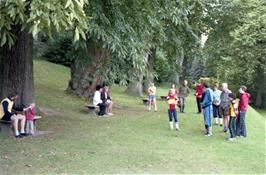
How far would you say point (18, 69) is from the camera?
14.5 metres

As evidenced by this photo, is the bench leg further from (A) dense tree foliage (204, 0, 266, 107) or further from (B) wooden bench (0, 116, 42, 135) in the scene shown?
(A) dense tree foliage (204, 0, 266, 107)

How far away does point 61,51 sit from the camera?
40.7 metres

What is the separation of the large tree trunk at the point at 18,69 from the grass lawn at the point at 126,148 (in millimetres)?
1422

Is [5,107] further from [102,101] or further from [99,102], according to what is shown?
[102,101]

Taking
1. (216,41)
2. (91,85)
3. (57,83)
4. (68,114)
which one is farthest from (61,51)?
(68,114)

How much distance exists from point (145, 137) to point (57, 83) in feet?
55.6

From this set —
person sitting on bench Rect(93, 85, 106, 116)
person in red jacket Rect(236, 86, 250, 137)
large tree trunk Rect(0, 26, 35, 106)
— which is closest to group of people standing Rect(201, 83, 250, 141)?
person in red jacket Rect(236, 86, 250, 137)

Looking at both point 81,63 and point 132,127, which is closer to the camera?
point 81,63

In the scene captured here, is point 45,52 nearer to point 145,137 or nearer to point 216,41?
point 216,41

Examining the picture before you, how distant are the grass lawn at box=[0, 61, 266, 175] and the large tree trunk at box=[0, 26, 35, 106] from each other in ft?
4.67

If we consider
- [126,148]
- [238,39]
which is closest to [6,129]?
[126,148]

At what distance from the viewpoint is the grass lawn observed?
10484 mm

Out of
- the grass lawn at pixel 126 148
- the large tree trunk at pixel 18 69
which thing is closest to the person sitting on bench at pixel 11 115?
the grass lawn at pixel 126 148

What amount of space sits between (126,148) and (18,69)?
4.30 m
